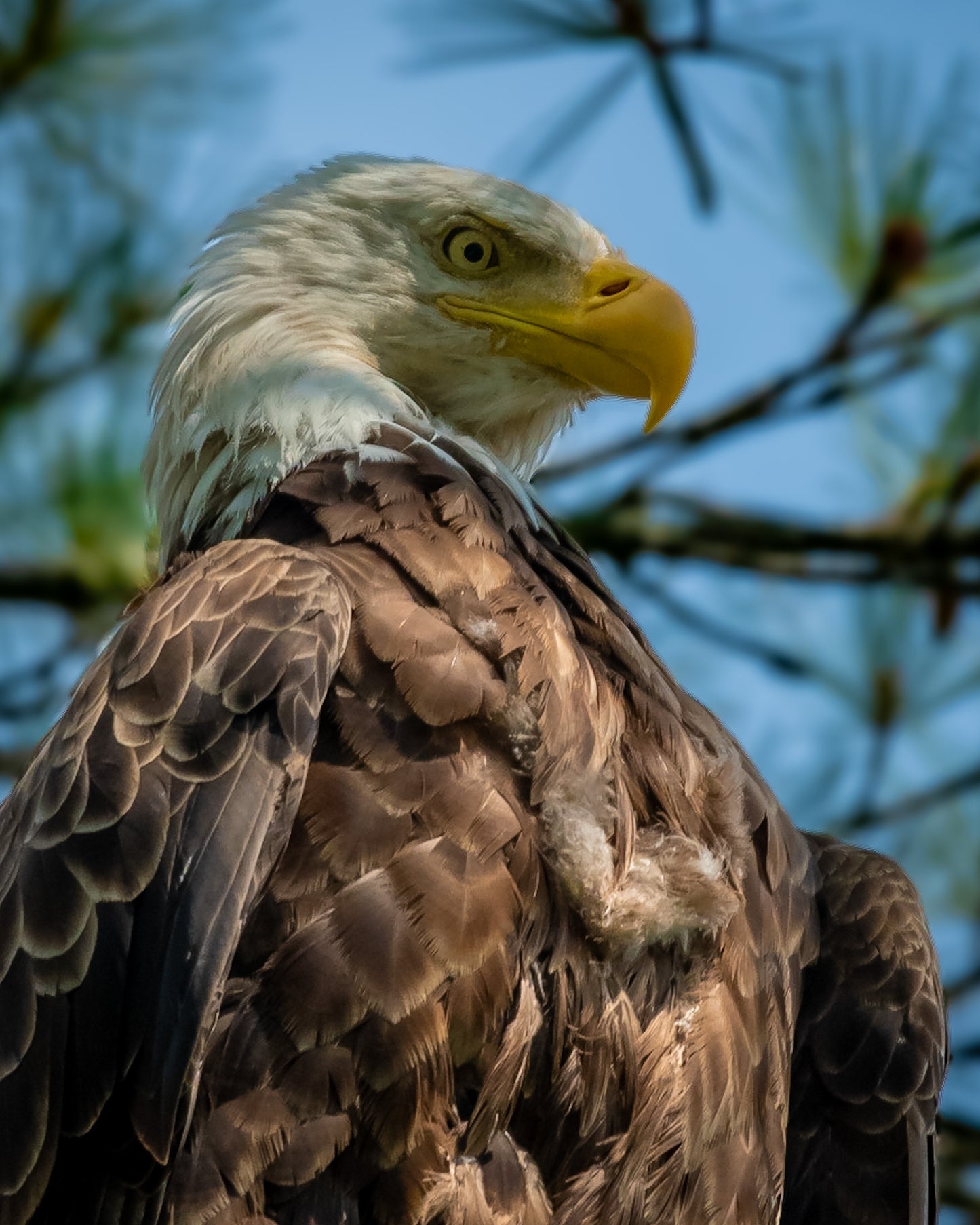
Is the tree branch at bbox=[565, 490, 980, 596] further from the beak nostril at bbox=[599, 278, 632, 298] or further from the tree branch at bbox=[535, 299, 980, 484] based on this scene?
the beak nostril at bbox=[599, 278, 632, 298]

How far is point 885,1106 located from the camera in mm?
3906

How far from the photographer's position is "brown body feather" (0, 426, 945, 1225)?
10.5ft

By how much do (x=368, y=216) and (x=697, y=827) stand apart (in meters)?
1.72

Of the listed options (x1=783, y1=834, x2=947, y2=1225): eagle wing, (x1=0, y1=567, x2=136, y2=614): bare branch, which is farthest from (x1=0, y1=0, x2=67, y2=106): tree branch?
(x1=783, y1=834, x2=947, y2=1225): eagle wing

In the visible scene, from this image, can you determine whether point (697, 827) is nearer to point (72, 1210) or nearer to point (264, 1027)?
point (264, 1027)

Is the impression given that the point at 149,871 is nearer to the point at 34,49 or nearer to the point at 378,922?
the point at 378,922

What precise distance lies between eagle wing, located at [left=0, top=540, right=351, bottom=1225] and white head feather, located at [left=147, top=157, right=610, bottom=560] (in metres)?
0.76

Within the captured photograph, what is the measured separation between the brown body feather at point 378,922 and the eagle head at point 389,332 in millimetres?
413

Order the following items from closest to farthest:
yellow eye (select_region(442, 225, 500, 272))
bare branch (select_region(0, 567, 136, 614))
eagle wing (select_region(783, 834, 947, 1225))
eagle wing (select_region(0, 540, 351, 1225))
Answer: eagle wing (select_region(0, 540, 351, 1225)), eagle wing (select_region(783, 834, 947, 1225)), yellow eye (select_region(442, 225, 500, 272)), bare branch (select_region(0, 567, 136, 614))

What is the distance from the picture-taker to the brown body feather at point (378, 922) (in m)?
3.19

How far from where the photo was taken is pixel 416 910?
10.7ft

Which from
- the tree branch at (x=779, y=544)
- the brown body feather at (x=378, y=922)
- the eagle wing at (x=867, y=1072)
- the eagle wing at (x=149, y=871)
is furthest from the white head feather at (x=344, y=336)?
the eagle wing at (x=867, y=1072)

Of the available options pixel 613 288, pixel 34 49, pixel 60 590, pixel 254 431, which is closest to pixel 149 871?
pixel 254 431

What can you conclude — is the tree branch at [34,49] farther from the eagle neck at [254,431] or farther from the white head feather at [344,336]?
the eagle neck at [254,431]
